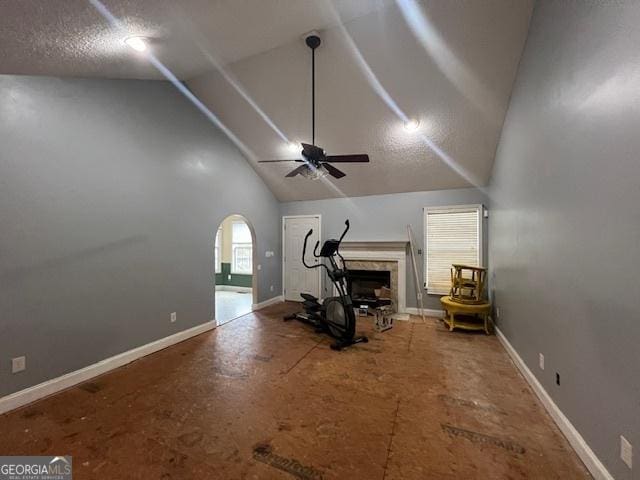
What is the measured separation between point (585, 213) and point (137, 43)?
143 inches

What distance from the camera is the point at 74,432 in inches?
79.0

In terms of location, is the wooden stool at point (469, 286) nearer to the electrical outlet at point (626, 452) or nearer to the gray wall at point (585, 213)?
the gray wall at point (585, 213)

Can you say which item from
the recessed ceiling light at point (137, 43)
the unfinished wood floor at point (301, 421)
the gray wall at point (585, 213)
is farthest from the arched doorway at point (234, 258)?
the gray wall at point (585, 213)

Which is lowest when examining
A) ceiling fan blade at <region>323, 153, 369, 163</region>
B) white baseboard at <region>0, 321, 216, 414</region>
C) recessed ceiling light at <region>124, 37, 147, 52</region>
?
white baseboard at <region>0, 321, 216, 414</region>

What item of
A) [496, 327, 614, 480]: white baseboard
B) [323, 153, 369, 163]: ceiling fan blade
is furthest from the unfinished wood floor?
[323, 153, 369, 163]: ceiling fan blade

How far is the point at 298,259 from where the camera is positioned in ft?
20.5

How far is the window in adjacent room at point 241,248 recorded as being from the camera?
7.59 m

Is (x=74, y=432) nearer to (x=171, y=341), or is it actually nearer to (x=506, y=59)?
(x=171, y=341)

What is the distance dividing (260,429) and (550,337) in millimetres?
2551

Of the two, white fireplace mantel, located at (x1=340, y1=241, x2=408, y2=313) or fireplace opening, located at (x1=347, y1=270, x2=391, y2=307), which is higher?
white fireplace mantel, located at (x1=340, y1=241, x2=408, y2=313)

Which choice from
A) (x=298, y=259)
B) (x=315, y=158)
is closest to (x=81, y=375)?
(x=315, y=158)

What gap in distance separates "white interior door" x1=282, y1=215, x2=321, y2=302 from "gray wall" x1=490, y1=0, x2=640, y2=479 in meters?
4.01

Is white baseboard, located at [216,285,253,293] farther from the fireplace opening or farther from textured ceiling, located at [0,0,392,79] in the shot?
textured ceiling, located at [0,0,392,79]

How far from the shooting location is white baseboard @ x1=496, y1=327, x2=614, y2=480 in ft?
5.12
